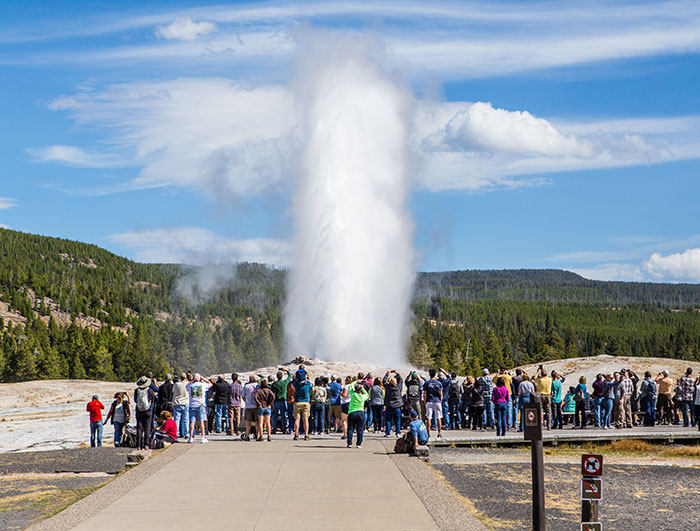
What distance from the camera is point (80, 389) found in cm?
5659

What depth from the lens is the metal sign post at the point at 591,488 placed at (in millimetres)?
9609

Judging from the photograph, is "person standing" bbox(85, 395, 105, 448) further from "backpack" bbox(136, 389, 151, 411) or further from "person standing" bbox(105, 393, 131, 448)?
"backpack" bbox(136, 389, 151, 411)

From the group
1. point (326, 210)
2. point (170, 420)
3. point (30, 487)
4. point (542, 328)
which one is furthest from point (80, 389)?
point (542, 328)

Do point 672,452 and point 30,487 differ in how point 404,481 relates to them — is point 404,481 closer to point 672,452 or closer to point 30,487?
point 30,487

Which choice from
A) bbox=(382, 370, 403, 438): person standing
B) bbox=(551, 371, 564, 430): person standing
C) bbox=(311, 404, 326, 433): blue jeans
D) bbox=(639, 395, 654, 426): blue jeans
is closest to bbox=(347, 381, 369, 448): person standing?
bbox=(382, 370, 403, 438): person standing

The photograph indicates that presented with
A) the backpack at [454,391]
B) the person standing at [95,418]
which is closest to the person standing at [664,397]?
the backpack at [454,391]

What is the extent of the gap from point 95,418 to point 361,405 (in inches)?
310

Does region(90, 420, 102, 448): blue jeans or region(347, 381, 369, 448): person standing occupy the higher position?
region(347, 381, 369, 448): person standing

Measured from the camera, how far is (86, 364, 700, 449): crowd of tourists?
20266 mm

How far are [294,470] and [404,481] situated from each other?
2.39m

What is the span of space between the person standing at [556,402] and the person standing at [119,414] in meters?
11.7

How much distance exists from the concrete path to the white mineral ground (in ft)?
30.6

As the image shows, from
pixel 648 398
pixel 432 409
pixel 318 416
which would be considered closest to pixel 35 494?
pixel 318 416

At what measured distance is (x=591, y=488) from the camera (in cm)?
965
